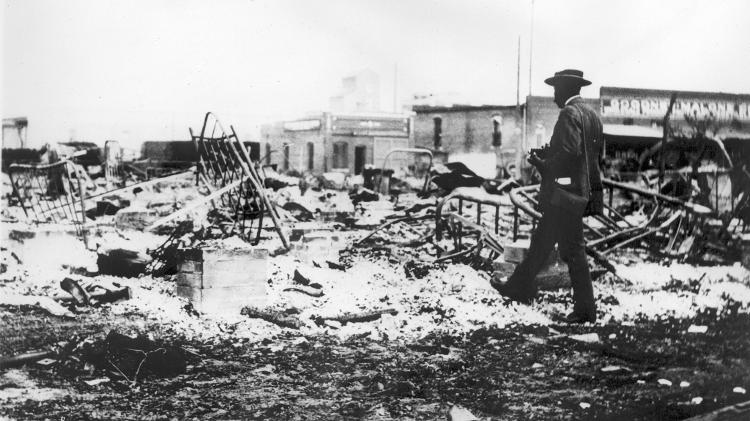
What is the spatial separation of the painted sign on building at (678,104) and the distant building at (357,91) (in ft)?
7.09

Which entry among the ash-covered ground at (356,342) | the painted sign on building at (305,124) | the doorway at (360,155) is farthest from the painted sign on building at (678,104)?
the doorway at (360,155)

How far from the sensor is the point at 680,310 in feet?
16.3

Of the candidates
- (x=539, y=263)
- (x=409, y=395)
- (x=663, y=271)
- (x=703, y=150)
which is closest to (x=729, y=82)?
(x=703, y=150)

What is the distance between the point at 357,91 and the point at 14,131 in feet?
11.7

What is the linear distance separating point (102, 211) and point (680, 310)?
6.25 m

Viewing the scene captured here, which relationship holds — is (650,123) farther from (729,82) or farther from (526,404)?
(526,404)

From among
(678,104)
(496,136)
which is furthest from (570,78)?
(496,136)

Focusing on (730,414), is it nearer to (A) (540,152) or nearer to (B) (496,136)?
(A) (540,152)

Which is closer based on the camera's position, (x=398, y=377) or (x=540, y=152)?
(x=398, y=377)

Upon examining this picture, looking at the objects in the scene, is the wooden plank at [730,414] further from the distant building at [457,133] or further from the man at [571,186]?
the distant building at [457,133]

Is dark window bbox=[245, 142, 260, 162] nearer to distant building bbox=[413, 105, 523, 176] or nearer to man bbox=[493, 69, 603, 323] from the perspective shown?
man bbox=[493, 69, 603, 323]

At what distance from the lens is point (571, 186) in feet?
15.0

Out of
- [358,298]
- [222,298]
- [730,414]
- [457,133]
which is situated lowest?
[730,414]

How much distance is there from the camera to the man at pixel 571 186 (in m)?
4.50
